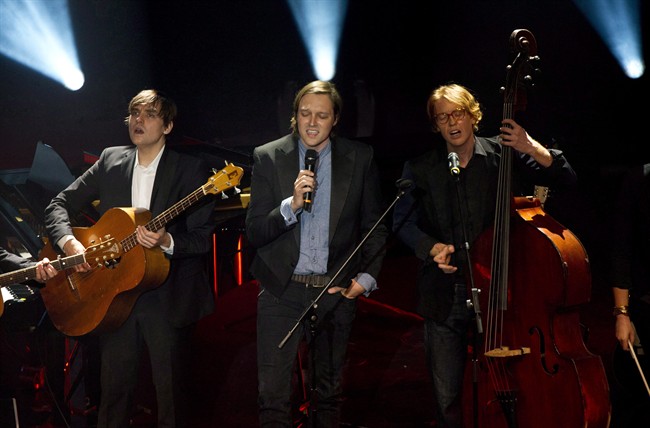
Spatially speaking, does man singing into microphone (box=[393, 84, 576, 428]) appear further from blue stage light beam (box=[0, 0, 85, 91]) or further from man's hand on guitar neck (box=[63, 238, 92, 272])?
blue stage light beam (box=[0, 0, 85, 91])

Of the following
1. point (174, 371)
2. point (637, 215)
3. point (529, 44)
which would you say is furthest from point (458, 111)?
point (174, 371)

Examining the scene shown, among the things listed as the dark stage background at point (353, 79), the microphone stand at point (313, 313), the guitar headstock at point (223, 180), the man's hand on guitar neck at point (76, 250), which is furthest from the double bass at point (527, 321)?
the dark stage background at point (353, 79)

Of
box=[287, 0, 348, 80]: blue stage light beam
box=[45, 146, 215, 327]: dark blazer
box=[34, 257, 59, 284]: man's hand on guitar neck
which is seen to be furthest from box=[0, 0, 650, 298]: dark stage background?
box=[34, 257, 59, 284]: man's hand on guitar neck

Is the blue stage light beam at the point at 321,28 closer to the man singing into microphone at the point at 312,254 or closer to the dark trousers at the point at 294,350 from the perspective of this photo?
the man singing into microphone at the point at 312,254

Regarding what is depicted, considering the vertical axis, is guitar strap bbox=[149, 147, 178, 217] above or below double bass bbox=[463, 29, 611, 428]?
above

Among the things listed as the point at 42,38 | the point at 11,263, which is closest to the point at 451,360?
the point at 11,263

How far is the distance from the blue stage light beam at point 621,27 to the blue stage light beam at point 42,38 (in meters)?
4.90

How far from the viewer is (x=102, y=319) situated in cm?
342

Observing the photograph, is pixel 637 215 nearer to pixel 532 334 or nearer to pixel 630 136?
pixel 532 334

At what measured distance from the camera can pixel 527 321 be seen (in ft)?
9.68

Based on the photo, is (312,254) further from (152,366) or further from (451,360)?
(152,366)

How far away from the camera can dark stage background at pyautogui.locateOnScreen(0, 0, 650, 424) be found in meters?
6.70

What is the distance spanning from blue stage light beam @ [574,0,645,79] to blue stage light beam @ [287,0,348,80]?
2298mm

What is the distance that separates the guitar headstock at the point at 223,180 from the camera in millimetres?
3438
